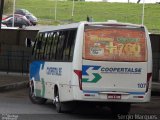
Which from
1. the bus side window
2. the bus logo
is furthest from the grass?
the bus logo

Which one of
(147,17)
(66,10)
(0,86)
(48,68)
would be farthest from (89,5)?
(48,68)

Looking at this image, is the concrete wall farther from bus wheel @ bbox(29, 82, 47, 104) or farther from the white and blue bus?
the white and blue bus

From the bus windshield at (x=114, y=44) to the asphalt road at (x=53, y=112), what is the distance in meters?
1.78

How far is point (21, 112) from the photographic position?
1655cm

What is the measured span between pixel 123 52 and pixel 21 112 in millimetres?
3527

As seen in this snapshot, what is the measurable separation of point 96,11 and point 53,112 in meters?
72.7

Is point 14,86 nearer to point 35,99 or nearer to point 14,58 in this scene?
point 35,99

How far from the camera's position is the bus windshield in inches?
600

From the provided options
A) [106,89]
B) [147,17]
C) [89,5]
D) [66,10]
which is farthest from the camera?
[89,5]

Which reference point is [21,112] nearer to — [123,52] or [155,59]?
[123,52]

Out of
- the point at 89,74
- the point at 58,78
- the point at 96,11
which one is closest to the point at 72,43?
the point at 89,74

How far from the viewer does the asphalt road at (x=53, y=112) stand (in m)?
15.6

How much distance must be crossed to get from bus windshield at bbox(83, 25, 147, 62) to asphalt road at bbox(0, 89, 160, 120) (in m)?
1.78

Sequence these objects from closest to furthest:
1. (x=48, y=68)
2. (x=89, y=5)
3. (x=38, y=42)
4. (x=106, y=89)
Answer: (x=106, y=89) < (x=48, y=68) < (x=38, y=42) < (x=89, y=5)
